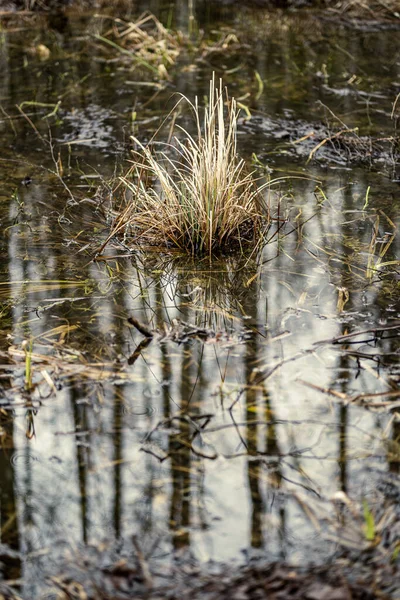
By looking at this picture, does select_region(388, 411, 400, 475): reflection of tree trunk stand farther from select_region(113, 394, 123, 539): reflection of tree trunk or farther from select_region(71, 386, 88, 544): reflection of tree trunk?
select_region(71, 386, 88, 544): reflection of tree trunk

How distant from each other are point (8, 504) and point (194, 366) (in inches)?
36.4

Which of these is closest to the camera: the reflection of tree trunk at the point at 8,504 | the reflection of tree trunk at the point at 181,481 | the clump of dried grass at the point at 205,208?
the reflection of tree trunk at the point at 8,504

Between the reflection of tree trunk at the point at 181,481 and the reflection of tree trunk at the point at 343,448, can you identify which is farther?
the reflection of tree trunk at the point at 343,448

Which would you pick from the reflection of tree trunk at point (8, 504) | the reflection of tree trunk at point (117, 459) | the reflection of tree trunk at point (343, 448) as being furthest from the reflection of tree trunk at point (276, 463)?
the reflection of tree trunk at point (8, 504)

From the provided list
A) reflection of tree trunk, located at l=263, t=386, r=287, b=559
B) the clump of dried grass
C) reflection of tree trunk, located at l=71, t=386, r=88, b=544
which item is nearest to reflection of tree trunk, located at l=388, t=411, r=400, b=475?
reflection of tree trunk, located at l=263, t=386, r=287, b=559

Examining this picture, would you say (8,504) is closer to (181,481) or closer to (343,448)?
(181,481)

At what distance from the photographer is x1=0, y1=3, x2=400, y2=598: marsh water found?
85.7 inches

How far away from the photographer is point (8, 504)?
2.25 meters

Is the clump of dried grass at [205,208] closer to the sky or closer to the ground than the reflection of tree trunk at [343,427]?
closer to the sky

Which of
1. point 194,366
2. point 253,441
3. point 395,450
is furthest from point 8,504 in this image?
point 395,450

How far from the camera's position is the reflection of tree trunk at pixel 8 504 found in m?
2.04

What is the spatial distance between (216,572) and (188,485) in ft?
1.18

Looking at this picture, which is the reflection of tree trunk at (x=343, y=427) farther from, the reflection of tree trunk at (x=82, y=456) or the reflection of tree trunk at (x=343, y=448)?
the reflection of tree trunk at (x=82, y=456)

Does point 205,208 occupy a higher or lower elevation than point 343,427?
higher
